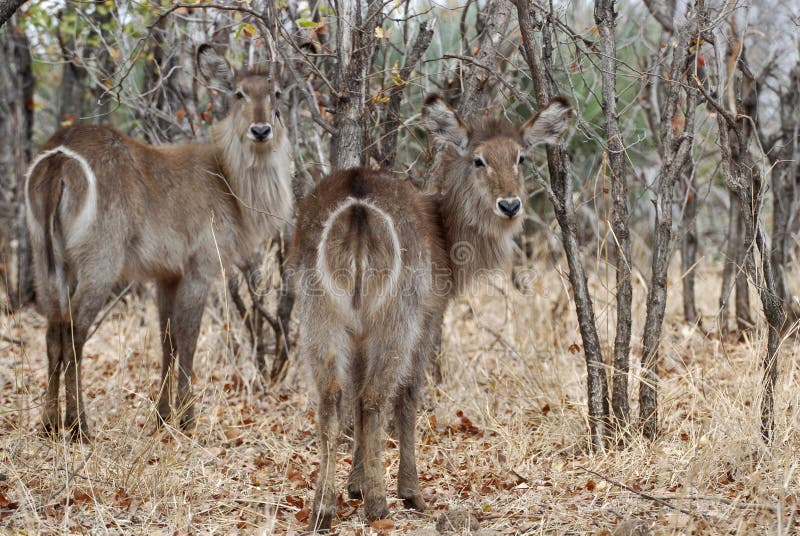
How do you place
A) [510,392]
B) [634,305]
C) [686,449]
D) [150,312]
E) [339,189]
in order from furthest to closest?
[150,312]
[634,305]
[510,392]
[686,449]
[339,189]

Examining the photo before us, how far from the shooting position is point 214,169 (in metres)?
6.39

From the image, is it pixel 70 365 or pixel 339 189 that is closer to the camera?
pixel 339 189

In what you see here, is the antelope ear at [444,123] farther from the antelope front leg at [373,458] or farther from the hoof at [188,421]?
the hoof at [188,421]

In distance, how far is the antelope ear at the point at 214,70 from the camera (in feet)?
20.7

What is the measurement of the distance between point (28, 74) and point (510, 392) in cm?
746

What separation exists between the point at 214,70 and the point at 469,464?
3.60 m

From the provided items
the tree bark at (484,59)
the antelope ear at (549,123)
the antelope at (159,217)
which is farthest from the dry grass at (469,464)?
the tree bark at (484,59)

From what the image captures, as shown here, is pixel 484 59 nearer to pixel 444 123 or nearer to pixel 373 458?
pixel 444 123

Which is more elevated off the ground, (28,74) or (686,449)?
(28,74)

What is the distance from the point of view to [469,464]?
4.82m

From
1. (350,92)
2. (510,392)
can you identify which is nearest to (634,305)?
(510,392)

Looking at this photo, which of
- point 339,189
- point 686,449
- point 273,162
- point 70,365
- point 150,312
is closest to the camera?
point 339,189

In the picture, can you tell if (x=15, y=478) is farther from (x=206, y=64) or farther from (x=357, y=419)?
(x=206, y=64)

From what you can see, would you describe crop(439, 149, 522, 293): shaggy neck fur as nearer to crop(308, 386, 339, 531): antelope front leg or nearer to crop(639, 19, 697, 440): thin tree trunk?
crop(639, 19, 697, 440): thin tree trunk
